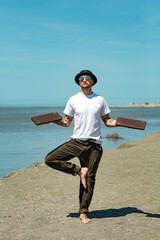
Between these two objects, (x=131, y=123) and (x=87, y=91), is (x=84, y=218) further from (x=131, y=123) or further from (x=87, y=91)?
(x=87, y=91)

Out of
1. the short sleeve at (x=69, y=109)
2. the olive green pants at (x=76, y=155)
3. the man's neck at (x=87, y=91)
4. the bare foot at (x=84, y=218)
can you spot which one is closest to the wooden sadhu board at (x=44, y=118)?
the short sleeve at (x=69, y=109)

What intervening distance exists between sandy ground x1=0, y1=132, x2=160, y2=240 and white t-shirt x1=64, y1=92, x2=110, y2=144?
1401mm

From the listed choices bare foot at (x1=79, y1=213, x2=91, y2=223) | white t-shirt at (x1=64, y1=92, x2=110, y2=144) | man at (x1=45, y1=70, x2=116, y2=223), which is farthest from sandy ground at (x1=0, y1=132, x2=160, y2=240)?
white t-shirt at (x1=64, y1=92, x2=110, y2=144)

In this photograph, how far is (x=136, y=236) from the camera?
489 cm

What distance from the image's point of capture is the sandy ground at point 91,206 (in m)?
5.17

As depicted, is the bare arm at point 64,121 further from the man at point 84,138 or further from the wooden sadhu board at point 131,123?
the wooden sadhu board at point 131,123

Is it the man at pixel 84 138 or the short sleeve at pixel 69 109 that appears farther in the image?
the short sleeve at pixel 69 109

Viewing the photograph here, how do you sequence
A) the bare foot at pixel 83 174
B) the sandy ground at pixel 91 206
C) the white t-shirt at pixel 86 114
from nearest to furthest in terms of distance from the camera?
the sandy ground at pixel 91 206
the white t-shirt at pixel 86 114
the bare foot at pixel 83 174

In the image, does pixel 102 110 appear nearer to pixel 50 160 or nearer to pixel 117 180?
pixel 50 160

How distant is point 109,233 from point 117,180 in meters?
4.31

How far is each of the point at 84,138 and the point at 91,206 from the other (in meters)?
2.15

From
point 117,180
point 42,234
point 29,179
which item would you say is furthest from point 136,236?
point 29,179

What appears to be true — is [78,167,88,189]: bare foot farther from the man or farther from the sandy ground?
the sandy ground

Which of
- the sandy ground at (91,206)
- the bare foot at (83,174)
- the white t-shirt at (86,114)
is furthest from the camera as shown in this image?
the bare foot at (83,174)
